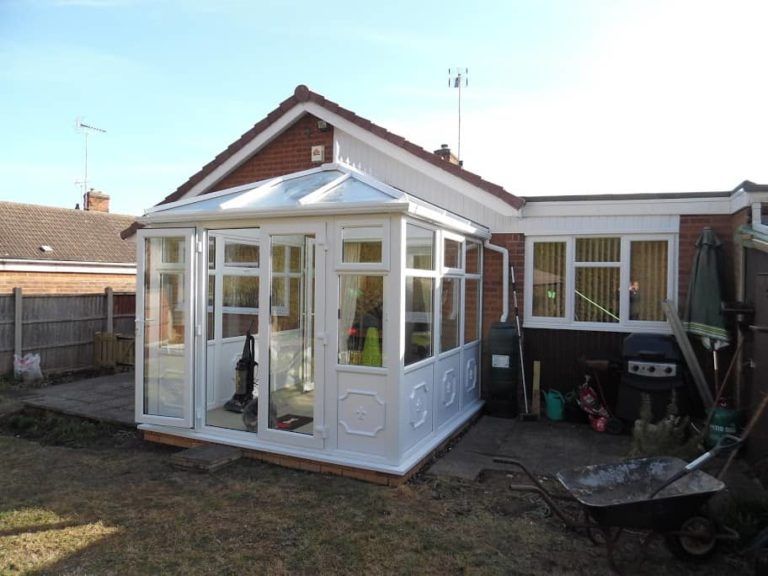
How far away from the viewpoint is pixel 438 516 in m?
4.83

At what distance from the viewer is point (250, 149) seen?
977cm

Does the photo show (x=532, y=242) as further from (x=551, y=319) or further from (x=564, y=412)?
(x=564, y=412)

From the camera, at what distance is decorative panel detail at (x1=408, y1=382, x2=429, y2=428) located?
5867 millimetres

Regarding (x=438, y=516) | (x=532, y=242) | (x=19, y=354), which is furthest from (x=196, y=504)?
(x=19, y=354)

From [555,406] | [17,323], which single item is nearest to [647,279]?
[555,406]

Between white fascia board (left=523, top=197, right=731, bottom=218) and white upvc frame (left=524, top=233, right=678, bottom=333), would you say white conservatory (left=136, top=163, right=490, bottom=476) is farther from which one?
white fascia board (left=523, top=197, right=731, bottom=218)

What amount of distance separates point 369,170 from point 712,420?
18.5 feet

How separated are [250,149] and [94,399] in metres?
4.65

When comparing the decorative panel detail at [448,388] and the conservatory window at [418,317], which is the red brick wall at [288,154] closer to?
the conservatory window at [418,317]

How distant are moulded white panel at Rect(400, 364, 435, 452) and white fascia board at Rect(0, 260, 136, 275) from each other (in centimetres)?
1077

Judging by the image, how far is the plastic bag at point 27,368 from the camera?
10875 mm

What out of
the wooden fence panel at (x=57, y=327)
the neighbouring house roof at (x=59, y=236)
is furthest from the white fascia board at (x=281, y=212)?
the neighbouring house roof at (x=59, y=236)

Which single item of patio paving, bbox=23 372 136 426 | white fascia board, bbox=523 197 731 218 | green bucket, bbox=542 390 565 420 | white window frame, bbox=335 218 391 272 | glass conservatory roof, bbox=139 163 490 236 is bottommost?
patio paving, bbox=23 372 136 426

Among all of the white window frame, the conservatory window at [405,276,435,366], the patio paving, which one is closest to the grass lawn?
the conservatory window at [405,276,435,366]
